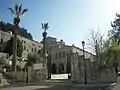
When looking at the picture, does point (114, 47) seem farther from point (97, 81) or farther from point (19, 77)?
point (19, 77)

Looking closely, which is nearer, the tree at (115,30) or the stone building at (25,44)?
the tree at (115,30)

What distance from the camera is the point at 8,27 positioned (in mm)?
94250

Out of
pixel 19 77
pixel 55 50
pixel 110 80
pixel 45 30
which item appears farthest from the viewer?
pixel 55 50

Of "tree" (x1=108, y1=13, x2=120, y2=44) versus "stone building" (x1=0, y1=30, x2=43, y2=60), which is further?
"stone building" (x1=0, y1=30, x2=43, y2=60)

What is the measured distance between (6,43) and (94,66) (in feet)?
122

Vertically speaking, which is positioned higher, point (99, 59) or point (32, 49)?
point (32, 49)

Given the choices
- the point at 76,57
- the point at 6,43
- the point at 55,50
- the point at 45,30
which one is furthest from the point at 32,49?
the point at 76,57

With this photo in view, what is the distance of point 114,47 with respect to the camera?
43031 mm

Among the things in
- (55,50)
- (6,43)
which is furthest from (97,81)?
(55,50)

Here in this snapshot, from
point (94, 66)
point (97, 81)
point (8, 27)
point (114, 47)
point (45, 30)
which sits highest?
point (8, 27)

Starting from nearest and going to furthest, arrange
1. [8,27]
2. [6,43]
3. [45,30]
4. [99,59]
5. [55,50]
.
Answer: [99,59] < [45,30] < [6,43] < [55,50] < [8,27]

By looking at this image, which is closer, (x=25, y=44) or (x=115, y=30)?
(x=115, y=30)

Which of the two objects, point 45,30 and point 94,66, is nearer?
point 94,66

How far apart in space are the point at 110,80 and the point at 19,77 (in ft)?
52.4
